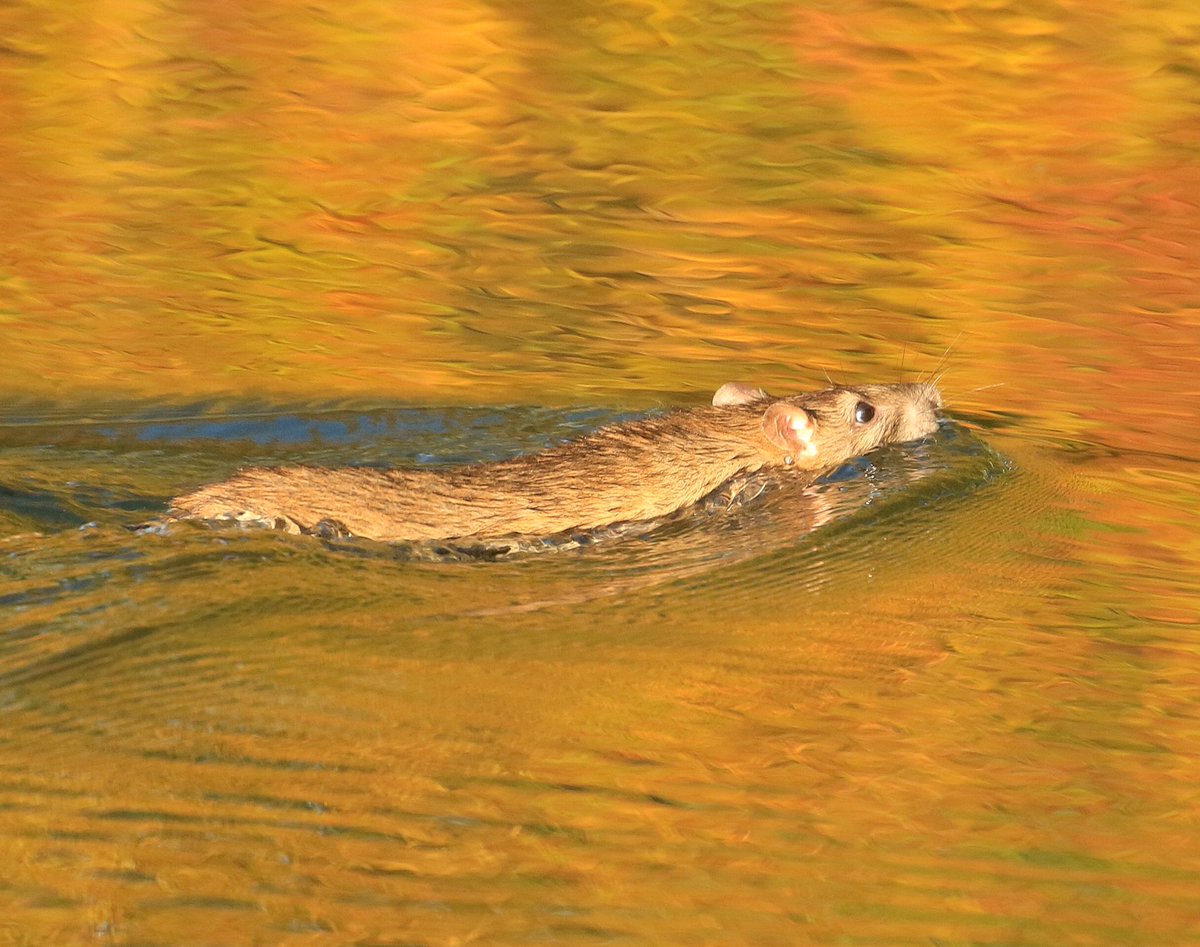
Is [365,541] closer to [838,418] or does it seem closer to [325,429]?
[325,429]

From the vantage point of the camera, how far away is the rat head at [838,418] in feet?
23.8

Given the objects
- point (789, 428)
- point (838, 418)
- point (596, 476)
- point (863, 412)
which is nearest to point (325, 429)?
point (596, 476)

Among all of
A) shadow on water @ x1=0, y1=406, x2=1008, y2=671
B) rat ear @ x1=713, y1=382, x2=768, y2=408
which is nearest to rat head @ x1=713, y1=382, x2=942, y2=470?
rat ear @ x1=713, y1=382, x2=768, y2=408

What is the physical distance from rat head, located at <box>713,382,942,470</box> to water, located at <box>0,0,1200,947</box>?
140 millimetres

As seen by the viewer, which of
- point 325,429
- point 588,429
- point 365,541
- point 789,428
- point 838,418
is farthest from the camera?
point 588,429

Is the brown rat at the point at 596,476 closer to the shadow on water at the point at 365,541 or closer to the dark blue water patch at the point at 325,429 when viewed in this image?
the shadow on water at the point at 365,541

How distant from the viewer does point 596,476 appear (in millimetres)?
6664

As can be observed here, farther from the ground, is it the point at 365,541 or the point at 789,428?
the point at 789,428

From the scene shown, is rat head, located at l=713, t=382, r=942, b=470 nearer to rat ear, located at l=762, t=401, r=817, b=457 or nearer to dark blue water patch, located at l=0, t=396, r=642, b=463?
rat ear, located at l=762, t=401, r=817, b=457

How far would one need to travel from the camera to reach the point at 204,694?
5.22 m

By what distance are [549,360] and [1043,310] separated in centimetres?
268

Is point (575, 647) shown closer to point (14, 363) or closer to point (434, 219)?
point (14, 363)

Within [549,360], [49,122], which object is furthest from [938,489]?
[49,122]

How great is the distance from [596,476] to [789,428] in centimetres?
100
